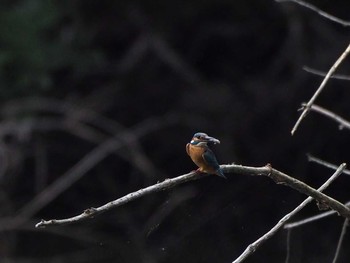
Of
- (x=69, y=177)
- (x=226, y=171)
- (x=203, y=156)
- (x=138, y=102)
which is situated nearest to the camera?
(x=226, y=171)

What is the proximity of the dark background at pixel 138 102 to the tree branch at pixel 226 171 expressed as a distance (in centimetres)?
296

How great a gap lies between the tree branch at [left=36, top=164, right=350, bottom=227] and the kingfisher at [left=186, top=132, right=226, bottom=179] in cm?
6

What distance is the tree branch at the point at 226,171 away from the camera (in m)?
1.73

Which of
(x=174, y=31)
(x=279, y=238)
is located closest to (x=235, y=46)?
(x=174, y=31)

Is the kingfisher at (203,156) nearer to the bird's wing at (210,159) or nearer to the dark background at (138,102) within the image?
the bird's wing at (210,159)

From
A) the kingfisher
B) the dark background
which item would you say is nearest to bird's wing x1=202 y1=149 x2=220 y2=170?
the kingfisher

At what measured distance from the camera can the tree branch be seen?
5.67 ft

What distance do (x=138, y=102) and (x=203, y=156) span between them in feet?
13.9

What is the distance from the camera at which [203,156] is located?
1.98 meters

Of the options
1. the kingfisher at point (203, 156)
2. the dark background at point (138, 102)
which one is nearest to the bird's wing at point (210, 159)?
the kingfisher at point (203, 156)

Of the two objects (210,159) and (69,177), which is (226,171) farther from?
(69,177)

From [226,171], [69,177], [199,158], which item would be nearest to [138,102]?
[69,177]

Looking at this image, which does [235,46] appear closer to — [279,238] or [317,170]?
[317,170]

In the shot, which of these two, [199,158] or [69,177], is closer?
[199,158]
